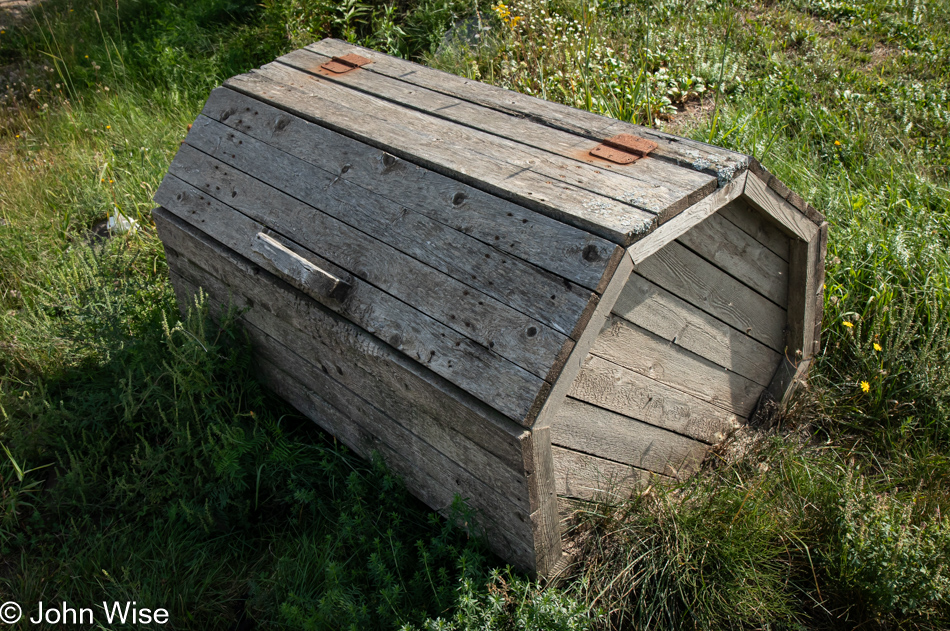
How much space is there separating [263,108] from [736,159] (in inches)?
77.1

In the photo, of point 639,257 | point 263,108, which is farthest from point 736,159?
point 263,108

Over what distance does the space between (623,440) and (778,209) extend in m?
0.99

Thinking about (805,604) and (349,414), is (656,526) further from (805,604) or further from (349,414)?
(349,414)

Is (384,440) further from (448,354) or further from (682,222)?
(682,222)

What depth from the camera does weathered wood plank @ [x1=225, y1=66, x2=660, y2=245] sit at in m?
1.84

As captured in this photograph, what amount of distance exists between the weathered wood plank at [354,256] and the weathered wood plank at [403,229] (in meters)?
0.03

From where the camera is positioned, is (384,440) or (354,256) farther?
(384,440)

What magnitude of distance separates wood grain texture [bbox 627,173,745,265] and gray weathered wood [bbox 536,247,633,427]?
5 cm

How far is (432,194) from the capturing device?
2162 mm

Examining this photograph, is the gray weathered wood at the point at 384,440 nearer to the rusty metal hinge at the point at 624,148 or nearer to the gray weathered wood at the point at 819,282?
the rusty metal hinge at the point at 624,148

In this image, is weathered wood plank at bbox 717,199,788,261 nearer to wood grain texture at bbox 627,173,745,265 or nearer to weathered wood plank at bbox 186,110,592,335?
wood grain texture at bbox 627,173,745,265
